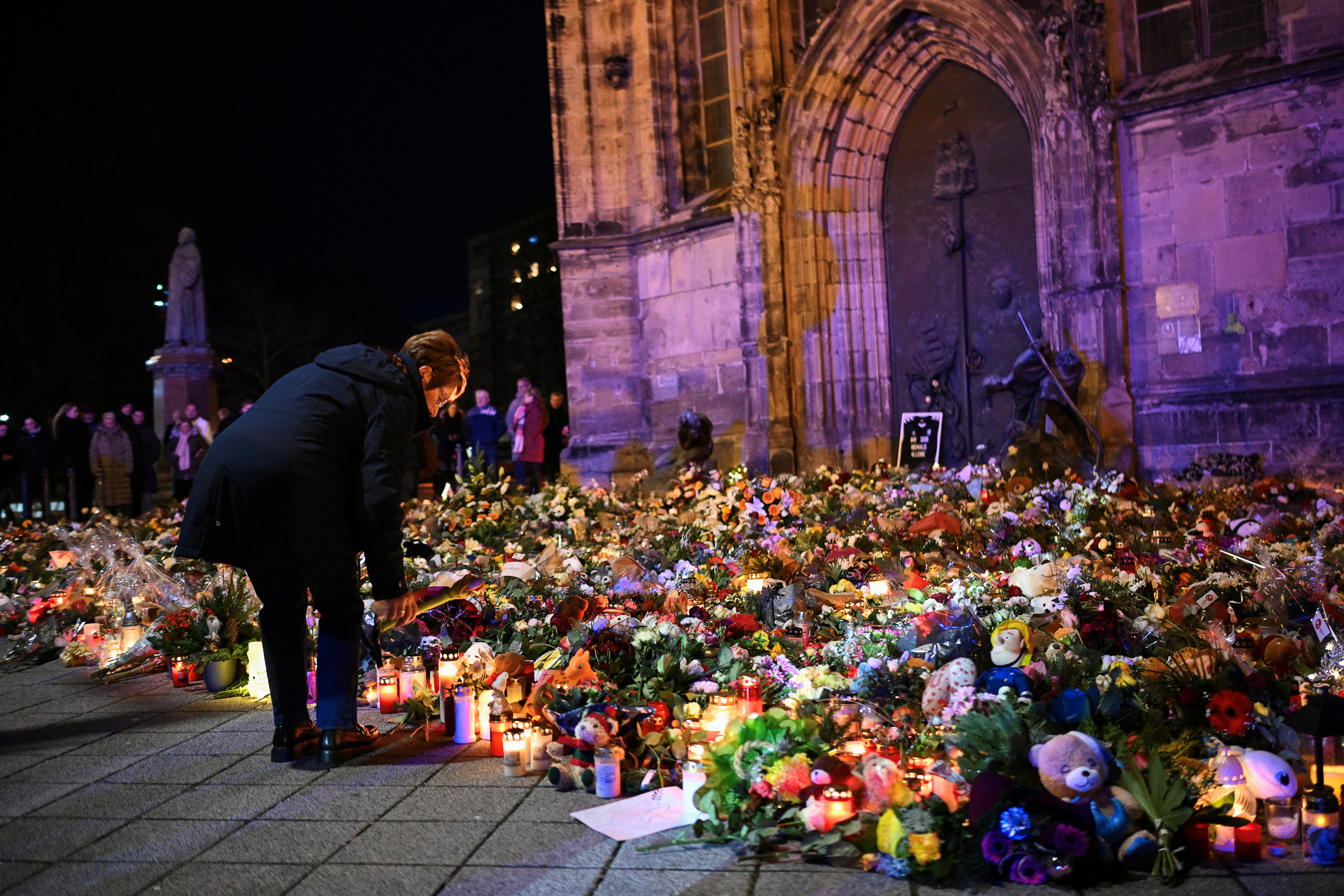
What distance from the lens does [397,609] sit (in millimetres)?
3984

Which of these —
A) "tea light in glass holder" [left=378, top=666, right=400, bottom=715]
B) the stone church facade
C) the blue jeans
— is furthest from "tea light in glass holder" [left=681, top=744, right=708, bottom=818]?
the stone church facade

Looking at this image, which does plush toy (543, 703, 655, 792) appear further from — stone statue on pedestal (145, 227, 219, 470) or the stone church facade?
stone statue on pedestal (145, 227, 219, 470)

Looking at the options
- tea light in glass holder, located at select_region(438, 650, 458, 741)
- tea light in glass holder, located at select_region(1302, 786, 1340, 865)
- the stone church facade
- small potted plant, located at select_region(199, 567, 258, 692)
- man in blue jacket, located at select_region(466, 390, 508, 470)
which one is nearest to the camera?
tea light in glass holder, located at select_region(1302, 786, 1340, 865)

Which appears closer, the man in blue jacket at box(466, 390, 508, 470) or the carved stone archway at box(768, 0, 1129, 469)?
the carved stone archway at box(768, 0, 1129, 469)

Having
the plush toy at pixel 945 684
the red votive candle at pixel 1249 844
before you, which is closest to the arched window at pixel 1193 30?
the plush toy at pixel 945 684

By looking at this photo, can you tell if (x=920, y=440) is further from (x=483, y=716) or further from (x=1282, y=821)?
(x=1282, y=821)

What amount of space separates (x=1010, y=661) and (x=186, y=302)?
722 inches

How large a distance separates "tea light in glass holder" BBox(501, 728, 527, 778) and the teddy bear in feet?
5.75

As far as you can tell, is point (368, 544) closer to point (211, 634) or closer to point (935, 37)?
point (211, 634)

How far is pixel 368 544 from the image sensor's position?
12.6 feet

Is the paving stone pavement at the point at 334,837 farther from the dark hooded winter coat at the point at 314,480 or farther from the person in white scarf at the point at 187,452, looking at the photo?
the person in white scarf at the point at 187,452

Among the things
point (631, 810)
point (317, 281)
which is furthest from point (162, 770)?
point (317, 281)

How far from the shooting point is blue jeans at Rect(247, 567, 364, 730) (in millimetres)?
3947

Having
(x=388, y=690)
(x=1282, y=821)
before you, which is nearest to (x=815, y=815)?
(x=1282, y=821)
